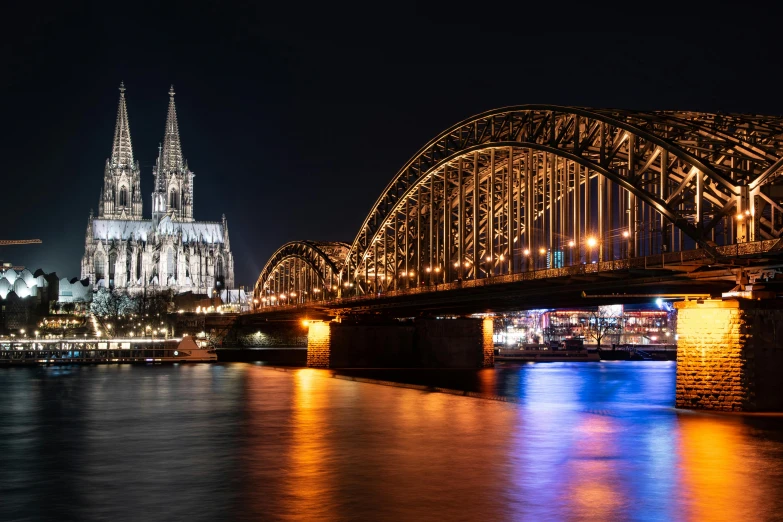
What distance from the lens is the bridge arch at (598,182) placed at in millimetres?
48875

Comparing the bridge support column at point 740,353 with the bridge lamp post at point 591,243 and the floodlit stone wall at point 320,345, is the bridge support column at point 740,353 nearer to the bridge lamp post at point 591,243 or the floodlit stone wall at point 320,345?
the bridge lamp post at point 591,243

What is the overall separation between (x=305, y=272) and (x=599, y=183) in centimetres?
10013

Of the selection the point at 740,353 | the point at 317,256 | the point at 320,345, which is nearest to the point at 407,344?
the point at 320,345

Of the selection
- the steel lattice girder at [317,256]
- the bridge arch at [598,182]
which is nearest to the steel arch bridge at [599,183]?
the bridge arch at [598,182]

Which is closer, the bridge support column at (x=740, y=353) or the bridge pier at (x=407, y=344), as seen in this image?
the bridge support column at (x=740, y=353)

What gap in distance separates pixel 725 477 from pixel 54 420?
29449mm

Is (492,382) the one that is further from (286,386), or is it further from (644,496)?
(644,496)

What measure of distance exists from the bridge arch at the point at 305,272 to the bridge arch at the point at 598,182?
26.4 meters

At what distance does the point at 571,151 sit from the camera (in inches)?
2473

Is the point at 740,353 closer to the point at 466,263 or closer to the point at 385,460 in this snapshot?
the point at 385,460

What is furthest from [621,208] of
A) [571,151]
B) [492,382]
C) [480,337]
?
[480,337]

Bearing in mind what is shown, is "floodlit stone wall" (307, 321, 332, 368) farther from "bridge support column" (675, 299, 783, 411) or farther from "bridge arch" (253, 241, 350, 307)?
"bridge support column" (675, 299, 783, 411)

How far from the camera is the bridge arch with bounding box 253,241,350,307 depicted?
138500 millimetres

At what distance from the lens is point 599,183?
6331cm
